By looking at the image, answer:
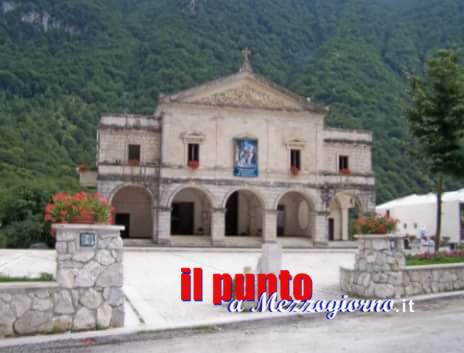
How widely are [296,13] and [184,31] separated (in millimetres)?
25189

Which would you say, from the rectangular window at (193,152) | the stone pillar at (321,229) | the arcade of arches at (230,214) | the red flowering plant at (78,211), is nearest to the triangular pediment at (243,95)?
the rectangular window at (193,152)

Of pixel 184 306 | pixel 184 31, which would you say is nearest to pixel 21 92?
pixel 184 31

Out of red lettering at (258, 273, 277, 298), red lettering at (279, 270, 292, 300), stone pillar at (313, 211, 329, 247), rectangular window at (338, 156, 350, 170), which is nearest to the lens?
red lettering at (258, 273, 277, 298)

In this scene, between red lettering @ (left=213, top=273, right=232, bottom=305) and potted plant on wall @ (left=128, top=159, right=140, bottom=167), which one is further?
potted plant on wall @ (left=128, top=159, right=140, bottom=167)

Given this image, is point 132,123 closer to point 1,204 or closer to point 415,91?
point 1,204

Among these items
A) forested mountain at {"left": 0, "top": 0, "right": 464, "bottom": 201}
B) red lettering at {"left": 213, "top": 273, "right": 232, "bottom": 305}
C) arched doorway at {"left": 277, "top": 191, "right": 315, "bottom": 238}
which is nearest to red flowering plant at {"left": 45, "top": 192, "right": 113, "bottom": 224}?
red lettering at {"left": 213, "top": 273, "right": 232, "bottom": 305}

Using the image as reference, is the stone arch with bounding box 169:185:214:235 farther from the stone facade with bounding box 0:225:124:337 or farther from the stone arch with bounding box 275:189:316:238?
the stone facade with bounding box 0:225:124:337

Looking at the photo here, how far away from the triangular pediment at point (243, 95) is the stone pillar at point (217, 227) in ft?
19.7

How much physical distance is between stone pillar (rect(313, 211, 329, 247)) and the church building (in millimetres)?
58

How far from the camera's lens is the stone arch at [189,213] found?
108 ft

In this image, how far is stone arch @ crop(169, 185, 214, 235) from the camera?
32.9 m

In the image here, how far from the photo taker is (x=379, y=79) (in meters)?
71.9

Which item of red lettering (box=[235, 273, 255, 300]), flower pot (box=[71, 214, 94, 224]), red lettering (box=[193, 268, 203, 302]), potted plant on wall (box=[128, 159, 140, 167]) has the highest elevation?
potted plant on wall (box=[128, 159, 140, 167])

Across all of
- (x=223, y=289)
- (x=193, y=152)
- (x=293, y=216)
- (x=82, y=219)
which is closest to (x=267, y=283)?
(x=223, y=289)
